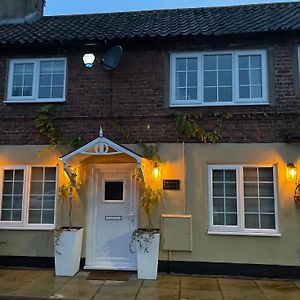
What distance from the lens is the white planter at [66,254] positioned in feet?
24.4

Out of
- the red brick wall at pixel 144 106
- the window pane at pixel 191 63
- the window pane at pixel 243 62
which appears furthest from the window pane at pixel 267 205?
the window pane at pixel 191 63

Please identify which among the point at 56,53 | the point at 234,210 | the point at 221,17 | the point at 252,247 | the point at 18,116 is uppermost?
the point at 221,17

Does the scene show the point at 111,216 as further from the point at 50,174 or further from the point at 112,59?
the point at 112,59

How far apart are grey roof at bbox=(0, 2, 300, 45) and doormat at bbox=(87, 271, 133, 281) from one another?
5.44 m

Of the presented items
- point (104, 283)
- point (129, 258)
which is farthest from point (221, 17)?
point (104, 283)

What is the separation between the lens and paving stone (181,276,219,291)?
676 centimetres

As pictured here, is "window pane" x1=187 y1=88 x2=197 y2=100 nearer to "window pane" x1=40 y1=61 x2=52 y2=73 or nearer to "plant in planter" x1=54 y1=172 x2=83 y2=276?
"window pane" x1=40 y1=61 x2=52 y2=73

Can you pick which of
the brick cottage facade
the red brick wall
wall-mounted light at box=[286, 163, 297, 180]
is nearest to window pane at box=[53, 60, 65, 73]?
the brick cottage facade

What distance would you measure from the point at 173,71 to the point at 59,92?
9.55 feet

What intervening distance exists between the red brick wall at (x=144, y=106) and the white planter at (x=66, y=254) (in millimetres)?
2360

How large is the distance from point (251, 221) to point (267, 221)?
0.35 metres

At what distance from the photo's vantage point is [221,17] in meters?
9.83

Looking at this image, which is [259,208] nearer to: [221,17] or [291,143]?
[291,143]

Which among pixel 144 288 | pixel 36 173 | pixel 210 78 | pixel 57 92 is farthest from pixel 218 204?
pixel 57 92
